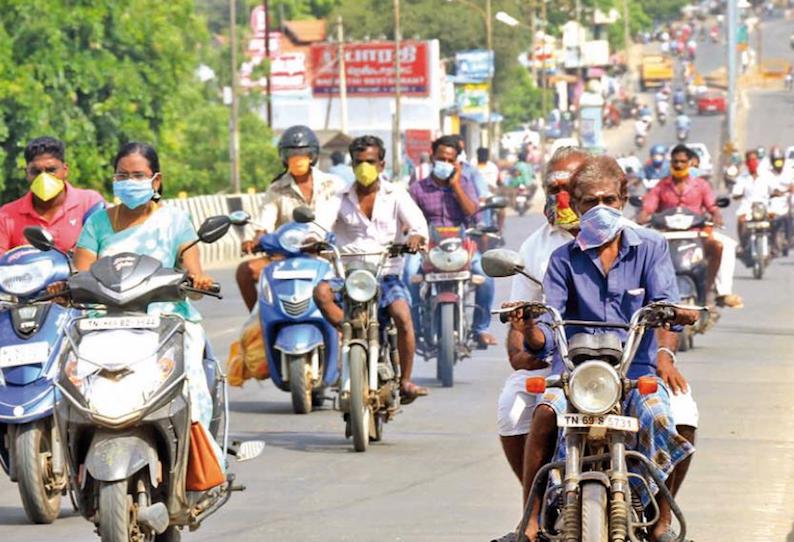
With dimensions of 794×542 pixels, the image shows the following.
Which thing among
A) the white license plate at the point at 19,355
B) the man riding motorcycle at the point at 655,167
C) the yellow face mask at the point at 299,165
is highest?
the yellow face mask at the point at 299,165

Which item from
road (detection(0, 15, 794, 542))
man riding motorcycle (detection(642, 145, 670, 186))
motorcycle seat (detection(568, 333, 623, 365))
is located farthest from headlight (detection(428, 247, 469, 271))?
man riding motorcycle (detection(642, 145, 670, 186))

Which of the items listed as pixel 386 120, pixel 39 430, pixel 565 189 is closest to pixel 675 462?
pixel 565 189

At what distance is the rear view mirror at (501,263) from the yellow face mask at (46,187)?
377 cm

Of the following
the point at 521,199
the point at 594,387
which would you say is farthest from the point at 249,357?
the point at 521,199

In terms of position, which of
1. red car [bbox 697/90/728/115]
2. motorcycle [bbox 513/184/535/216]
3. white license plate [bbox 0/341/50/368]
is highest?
white license plate [bbox 0/341/50/368]

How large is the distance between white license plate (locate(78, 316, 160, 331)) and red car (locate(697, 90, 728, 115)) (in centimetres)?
11441

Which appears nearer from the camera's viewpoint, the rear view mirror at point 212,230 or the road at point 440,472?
the rear view mirror at point 212,230

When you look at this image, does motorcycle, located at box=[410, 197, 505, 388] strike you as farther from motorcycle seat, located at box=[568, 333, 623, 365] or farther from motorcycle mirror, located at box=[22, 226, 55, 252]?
motorcycle seat, located at box=[568, 333, 623, 365]

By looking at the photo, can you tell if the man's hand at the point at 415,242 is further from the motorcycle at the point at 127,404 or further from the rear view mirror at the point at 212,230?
the motorcycle at the point at 127,404

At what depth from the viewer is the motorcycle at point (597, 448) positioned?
640 centimetres

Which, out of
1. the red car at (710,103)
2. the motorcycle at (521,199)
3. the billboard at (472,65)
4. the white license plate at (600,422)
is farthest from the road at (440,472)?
the red car at (710,103)

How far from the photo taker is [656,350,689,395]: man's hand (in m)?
7.10

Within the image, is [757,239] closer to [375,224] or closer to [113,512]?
[375,224]

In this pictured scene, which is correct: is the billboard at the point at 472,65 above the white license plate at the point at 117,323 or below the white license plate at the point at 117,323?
above
